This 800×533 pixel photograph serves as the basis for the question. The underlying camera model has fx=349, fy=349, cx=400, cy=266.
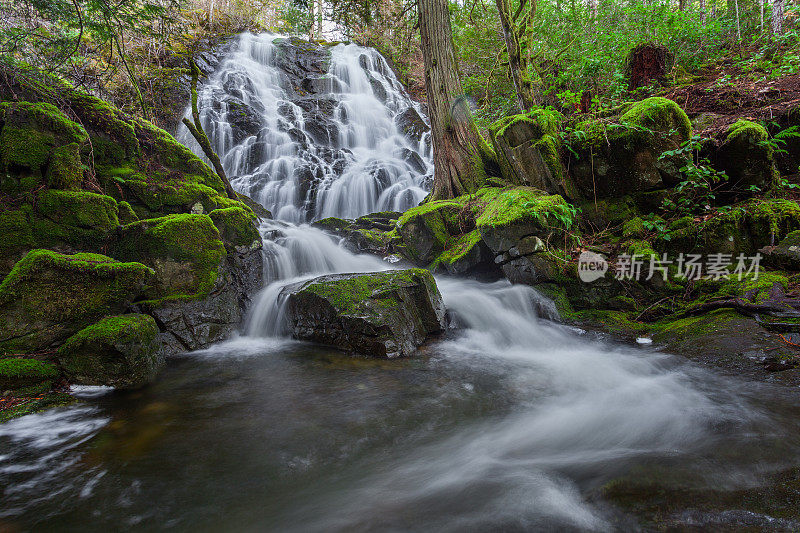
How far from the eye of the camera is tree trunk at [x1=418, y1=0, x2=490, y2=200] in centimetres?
774

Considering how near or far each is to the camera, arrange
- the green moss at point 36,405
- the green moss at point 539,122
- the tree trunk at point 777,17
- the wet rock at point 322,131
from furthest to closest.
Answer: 1. the wet rock at point 322,131
2. the tree trunk at point 777,17
3. the green moss at point 539,122
4. the green moss at point 36,405

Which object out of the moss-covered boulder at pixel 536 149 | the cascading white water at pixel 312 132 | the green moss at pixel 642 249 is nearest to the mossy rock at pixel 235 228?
the cascading white water at pixel 312 132

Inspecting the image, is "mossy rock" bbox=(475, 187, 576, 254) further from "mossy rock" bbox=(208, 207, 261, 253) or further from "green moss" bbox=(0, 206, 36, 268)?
"green moss" bbox=(0, 206, 36, 268)

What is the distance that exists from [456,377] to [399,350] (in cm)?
89

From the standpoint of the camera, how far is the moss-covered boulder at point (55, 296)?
353cm

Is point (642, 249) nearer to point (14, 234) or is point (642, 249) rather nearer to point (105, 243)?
point (105, 243)

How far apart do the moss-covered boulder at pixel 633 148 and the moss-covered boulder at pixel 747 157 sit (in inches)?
19.8

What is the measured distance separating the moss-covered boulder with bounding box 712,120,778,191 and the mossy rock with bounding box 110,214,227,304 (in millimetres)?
7564

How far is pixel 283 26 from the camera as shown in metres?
25.4

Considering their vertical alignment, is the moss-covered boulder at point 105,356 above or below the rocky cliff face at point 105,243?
below

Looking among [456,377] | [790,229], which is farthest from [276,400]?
[790,229]

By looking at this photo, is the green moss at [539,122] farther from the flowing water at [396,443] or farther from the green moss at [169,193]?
the green moss at [169,193]

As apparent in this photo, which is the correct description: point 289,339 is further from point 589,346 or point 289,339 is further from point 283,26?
point 283,26

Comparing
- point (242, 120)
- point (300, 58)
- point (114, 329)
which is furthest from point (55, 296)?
point (300, 58)
